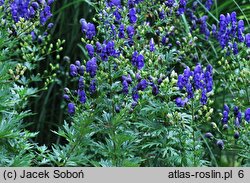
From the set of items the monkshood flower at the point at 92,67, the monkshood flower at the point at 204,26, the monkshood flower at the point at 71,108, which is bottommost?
the monkshood flower at the point at 71,108

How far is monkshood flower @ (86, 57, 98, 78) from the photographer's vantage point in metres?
3.24

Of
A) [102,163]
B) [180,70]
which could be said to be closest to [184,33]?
[180,70]

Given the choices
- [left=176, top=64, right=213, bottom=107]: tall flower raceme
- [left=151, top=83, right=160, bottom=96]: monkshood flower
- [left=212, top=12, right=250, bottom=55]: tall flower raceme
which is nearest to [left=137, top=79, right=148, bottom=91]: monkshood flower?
[left=151, top=83, right=160, bottom=96]: monkshood flower

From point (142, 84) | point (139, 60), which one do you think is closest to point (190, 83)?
point (142, 84)

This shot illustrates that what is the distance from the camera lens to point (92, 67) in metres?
3.25

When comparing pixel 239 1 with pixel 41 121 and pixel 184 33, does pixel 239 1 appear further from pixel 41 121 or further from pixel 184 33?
pixel 41 121

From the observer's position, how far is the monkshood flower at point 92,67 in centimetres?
324

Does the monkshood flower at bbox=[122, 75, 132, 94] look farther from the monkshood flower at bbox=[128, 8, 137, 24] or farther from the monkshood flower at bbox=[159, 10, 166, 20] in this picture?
the monkshood flower at bbox=[159, 10, 166, 20]

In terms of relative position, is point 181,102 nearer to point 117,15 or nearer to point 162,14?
point 117,15

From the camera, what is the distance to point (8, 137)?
3.14m

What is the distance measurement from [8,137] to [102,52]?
677 millimetres

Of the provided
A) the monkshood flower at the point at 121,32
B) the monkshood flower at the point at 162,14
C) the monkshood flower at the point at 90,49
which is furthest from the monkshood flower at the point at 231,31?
the monkshood flower at the point at 90,49

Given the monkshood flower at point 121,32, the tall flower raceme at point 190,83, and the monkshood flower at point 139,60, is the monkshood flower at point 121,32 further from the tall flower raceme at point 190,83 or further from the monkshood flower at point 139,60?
the tall flower raceme at point 190,83

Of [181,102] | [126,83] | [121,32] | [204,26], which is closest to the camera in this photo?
[181,102]
